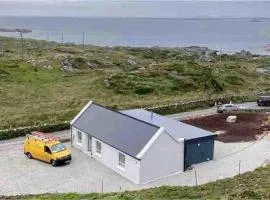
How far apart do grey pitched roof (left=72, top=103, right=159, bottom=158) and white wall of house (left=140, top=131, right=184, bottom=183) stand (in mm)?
785

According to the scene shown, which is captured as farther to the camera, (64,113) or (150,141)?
(64,113)

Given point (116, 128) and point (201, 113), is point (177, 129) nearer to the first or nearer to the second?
point (116, 128)

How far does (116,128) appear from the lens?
3556 centimetres

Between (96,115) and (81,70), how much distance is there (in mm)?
47601

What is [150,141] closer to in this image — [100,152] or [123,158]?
[123,158]

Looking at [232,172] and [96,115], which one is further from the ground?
[96,115]

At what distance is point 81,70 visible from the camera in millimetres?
85750

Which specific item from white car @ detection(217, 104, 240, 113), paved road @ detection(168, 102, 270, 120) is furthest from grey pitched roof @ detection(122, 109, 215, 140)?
white car @ detection(217, 104, 240, 113)

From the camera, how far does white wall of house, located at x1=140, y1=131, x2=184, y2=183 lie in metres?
31.4

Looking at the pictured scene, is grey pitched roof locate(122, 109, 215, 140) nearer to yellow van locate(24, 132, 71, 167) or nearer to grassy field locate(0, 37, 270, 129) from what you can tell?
yellow van locate(24, 132, 71, 167)

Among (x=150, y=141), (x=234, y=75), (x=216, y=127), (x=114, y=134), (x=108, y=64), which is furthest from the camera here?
(x=108, y=64)

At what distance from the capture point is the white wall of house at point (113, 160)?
3133cm

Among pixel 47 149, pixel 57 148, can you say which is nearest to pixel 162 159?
pixel 57 148

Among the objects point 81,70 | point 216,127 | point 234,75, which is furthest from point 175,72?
point 216,127
